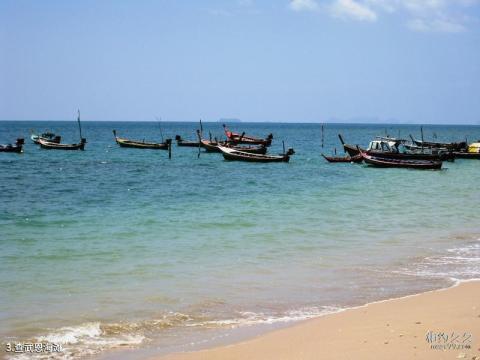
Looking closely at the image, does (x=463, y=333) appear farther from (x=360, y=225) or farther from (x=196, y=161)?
(x=196, y=161)

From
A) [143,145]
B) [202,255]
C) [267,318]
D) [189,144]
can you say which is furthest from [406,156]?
[267,318]

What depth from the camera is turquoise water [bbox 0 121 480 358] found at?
873 centimetres

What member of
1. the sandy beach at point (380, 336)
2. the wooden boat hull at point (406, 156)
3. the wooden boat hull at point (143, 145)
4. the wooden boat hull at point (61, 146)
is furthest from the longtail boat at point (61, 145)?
the sandy beach at point (380, 336)

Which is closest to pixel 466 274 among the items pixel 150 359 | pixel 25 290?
pixel 150 359

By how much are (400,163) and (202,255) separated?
100ft

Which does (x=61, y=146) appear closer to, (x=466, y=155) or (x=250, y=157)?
(x=250, y=157)

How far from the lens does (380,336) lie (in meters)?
7.19

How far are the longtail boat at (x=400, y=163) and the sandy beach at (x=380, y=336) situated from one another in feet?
108

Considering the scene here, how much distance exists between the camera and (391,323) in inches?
310

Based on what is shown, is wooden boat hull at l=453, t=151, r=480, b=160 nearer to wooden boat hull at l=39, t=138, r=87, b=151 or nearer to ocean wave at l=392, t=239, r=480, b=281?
wooden boat hull at l=39, t=138, r=87, b=151

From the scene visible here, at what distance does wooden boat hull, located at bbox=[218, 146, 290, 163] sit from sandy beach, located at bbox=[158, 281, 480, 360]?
119ft

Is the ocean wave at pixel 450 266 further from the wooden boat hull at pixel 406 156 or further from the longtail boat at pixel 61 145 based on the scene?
the longtail boat at pixel 61 145

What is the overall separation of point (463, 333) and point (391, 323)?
1.10 m

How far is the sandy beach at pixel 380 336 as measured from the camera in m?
6.52
